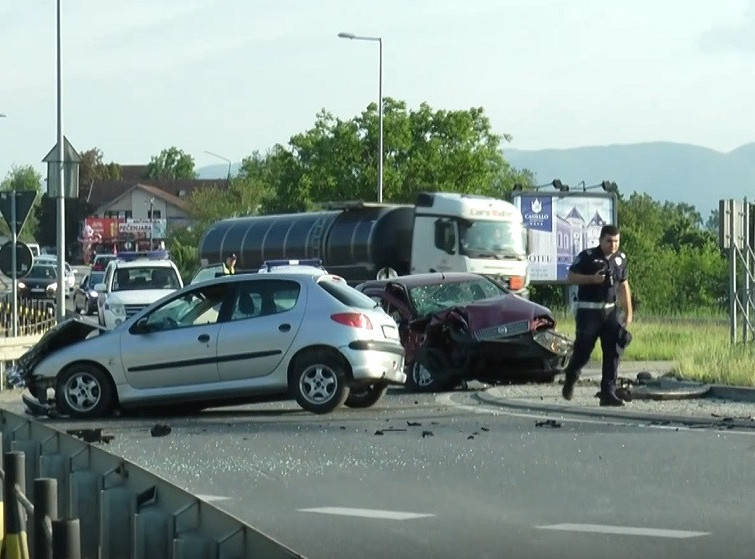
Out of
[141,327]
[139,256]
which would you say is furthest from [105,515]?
[139,256]

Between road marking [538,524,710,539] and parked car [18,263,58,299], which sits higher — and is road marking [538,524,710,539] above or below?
below

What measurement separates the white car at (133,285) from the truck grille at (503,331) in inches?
621

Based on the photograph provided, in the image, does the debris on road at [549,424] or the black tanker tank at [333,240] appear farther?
the black tanker tank at [333,240]

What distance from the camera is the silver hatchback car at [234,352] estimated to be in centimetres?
1873

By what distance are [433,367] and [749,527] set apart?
1177cm

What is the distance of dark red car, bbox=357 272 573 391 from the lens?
70.5ft

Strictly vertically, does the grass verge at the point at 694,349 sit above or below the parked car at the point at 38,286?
below

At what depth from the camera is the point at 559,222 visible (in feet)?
159

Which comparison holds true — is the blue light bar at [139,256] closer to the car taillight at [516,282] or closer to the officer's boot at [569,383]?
the car taillight at [516,282]

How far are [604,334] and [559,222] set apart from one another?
2975 cm

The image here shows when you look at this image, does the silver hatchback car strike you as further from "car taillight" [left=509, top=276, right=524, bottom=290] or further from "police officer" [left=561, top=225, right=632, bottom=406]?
"car taillight" [left=509, top=276, right=524, bottom=290]

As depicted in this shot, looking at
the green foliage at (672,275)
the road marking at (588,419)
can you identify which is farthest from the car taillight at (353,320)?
the green foliage at (672,275)

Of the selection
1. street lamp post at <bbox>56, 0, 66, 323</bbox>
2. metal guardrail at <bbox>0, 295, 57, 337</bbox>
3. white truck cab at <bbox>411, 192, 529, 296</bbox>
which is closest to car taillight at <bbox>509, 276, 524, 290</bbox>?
white truck cab at <bbox>411, 192, 529, 296</bbox>

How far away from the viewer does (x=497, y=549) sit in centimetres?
944
